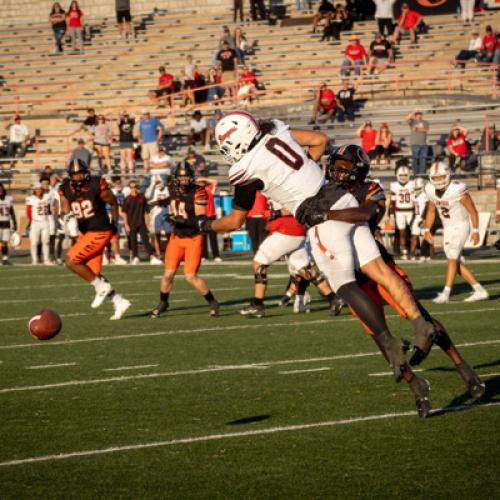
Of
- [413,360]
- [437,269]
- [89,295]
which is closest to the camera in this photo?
[413,360]

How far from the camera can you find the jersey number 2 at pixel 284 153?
7.79 meters

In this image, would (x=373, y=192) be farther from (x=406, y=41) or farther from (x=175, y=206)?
(x=406, y=41)

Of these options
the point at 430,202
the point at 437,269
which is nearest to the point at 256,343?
the point at 430,202

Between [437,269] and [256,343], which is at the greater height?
[256,343]

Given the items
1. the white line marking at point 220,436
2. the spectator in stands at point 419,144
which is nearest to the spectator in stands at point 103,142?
the spectator in stands at point 419,144

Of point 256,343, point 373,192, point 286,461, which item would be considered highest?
point 373,192

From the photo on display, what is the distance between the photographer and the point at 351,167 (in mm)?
7695

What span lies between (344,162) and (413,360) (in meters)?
1.34

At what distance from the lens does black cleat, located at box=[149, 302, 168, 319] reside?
1345 cm

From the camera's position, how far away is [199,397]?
8.02 m

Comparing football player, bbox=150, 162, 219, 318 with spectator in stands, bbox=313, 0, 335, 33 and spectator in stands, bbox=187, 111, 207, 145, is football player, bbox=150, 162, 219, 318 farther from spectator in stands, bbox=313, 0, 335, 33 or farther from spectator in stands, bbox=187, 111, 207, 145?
spectator in stands, bbox=313, 0, 335, 33

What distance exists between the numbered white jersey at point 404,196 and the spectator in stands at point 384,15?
11.3 meters

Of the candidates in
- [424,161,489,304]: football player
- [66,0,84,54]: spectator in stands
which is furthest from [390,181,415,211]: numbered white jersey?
[66,0,84,54]: spectator in stands

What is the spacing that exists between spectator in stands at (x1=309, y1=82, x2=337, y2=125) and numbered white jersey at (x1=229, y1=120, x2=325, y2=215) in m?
21.4
